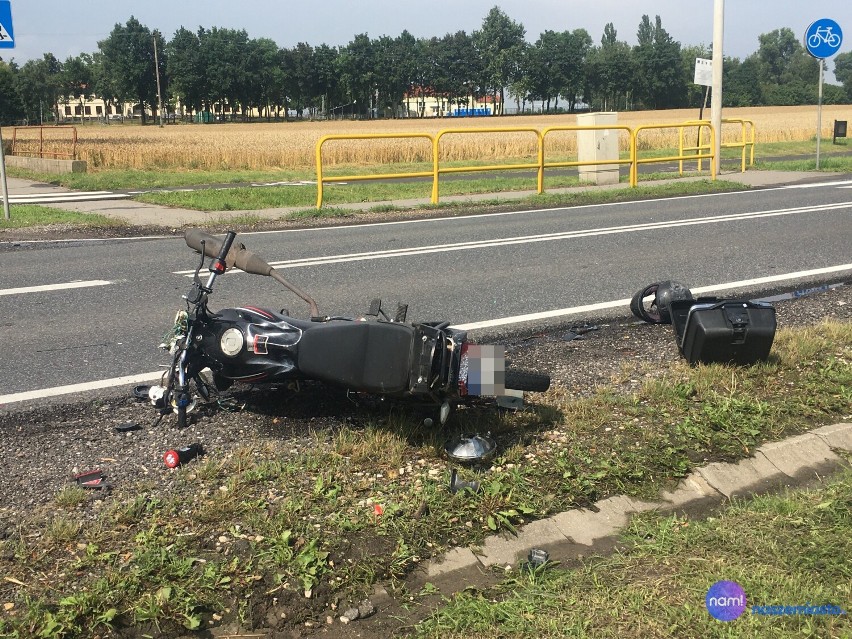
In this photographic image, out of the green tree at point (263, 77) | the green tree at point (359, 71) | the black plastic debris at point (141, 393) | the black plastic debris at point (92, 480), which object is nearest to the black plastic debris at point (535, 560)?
the black plastic debris at point (92, 480)

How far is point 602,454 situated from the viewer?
163 inches

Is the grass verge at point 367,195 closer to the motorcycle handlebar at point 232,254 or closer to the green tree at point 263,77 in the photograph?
the motorcycle handlebar at point 232,254

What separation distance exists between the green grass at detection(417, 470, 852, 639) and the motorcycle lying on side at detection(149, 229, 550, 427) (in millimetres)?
848

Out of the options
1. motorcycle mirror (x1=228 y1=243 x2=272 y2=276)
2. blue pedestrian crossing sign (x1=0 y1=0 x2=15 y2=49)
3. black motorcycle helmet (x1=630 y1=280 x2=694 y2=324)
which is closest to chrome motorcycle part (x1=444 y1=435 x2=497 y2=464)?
motorcycle mirror (x1=228 y1=243 x2=272 y2=276)

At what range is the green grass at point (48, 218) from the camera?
42.9 ft

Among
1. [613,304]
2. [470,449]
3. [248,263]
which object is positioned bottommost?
[470,449]

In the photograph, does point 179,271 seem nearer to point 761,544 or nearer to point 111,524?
point 111,524

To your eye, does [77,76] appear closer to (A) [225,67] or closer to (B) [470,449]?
(A) [225,67]

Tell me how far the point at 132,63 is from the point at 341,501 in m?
145

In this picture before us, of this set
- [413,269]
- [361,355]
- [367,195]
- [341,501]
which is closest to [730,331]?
[361,355]

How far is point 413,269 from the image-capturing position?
29.3 ft

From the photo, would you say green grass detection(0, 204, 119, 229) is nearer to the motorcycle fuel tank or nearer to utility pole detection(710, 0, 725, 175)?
the motorcycle fuel tank

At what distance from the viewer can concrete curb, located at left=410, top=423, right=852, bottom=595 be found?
338 centimetres

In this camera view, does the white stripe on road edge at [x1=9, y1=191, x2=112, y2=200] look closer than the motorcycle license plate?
No
